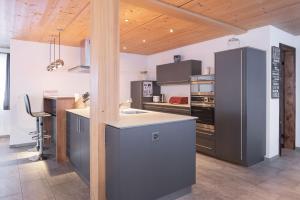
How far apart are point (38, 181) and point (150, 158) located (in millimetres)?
1862

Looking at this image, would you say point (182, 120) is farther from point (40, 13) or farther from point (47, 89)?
point (47, 89)

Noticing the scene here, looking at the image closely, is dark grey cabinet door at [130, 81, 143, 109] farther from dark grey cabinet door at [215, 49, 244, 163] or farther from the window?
the window

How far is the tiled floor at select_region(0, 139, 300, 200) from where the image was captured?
2602mm

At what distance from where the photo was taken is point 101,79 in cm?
230

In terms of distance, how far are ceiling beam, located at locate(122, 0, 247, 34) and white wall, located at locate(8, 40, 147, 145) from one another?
11.3ft

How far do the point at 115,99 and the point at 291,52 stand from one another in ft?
13.7

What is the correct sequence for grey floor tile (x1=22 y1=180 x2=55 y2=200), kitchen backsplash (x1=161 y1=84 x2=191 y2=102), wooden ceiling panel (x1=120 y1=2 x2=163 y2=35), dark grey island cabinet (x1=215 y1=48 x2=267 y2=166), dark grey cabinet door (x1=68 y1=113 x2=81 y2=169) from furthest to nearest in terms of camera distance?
kitchen backsplash (x1=161 y1=84 x2=191 y2=102)
dark grey island cabinet (x1=215 y1=48 x2=267 y2=166)
dark grey cabinet door (x1=68 y1=113 x2=81 y2=169)
wooden ceiling panel (x1=120 y1=2 x2=163 y2=35)
grey floor tile (x1=22 y1=180 x2=55 y2=200)

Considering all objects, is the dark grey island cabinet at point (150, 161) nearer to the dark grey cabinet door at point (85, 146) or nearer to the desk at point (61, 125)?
the dark grey cabinet door at point (85, 146)

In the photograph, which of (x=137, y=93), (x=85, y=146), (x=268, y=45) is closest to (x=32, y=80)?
(x=137, y=93)

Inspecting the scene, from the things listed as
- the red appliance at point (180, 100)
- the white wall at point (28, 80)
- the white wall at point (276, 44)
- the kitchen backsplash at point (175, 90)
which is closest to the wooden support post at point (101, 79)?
the white wall at point (276, 44)

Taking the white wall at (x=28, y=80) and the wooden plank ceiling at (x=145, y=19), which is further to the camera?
the white wall at (x=28, y=80)

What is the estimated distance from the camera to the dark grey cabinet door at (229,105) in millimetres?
3602

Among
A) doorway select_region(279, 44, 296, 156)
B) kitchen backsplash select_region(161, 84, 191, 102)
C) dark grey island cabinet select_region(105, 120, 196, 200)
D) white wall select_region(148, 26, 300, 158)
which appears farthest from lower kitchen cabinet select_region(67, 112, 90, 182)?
doorway select_region(279, 44, 296, 156)

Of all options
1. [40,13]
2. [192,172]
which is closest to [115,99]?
[192,172]
